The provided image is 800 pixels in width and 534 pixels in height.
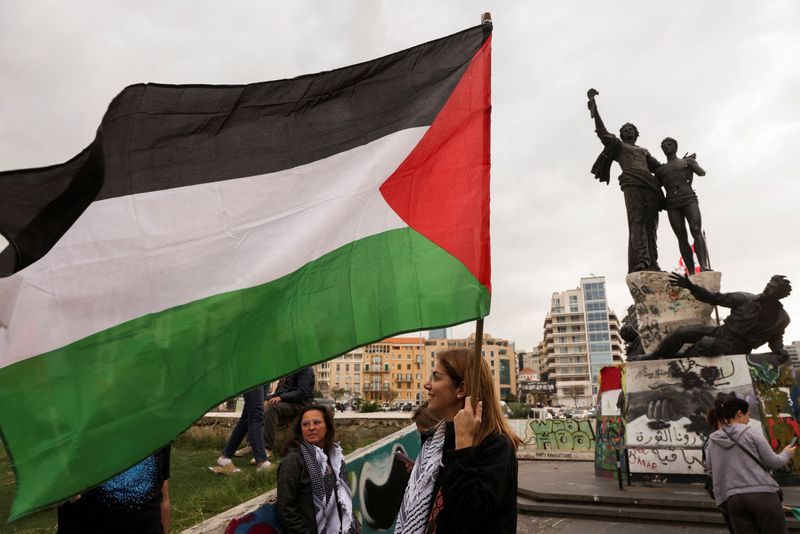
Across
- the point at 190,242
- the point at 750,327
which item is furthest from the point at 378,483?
the point at 750,327

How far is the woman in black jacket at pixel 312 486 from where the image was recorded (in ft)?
10.8

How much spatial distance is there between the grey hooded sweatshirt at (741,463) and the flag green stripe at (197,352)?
8.64ft

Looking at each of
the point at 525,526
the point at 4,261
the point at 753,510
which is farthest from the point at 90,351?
the point at 525,526

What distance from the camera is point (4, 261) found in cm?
249

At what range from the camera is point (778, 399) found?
8070 millimetres

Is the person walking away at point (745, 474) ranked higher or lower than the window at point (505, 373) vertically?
higher

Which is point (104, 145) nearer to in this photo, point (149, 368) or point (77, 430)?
point (149, 368)

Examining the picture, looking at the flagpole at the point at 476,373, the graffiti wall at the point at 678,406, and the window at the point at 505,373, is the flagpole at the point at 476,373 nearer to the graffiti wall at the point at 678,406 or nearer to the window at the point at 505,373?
the graffiti wall at the point at 678,406

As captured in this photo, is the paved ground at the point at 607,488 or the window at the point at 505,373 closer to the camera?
the paved ground at the point at 607,488

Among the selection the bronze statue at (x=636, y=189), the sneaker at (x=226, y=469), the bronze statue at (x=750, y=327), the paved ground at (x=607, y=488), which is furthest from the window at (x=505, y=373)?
the sneaker at (x=226, y=469)

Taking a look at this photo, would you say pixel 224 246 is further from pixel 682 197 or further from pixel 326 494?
pixel 682 197

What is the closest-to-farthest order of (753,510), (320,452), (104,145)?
(104,145) → (320,452) → (753,510)

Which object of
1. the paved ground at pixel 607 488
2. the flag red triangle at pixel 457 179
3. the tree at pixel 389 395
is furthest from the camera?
the tree at pixel 389 395

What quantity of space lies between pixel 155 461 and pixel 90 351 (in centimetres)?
99
